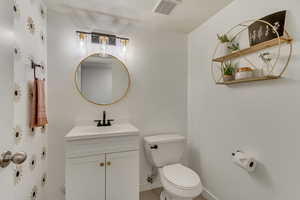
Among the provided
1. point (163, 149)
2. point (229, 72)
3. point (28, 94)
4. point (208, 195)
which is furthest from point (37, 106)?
point (208, 195)

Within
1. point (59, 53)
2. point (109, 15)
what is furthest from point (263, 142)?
point (59, 53)

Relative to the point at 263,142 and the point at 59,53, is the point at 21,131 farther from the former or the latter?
the point at 263,142

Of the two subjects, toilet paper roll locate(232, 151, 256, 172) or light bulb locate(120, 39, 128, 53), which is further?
light bulb locate(120, 39, 128, 53)

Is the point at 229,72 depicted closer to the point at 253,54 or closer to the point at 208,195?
the point at 253,54

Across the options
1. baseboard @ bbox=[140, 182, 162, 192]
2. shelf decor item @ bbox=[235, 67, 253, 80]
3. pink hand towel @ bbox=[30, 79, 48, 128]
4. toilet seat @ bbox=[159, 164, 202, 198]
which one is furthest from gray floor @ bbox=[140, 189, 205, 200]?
shelf decor item @ bbox=[235, 67, 253, 80]

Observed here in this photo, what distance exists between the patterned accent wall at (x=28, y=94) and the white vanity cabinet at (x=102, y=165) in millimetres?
274

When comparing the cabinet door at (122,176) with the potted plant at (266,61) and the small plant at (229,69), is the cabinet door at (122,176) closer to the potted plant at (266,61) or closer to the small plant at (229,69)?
the small plant at (229,69)

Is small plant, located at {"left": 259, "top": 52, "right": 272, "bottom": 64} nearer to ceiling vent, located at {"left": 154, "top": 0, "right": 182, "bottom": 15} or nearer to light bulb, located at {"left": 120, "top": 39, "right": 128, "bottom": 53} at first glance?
ceiling vent, located at {"left": 154, "top": 0, "right": 182, "bottom": 15}

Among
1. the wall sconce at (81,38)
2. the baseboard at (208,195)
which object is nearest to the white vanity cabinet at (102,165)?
the baseboard at (208,195)

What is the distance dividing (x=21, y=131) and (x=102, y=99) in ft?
2.71

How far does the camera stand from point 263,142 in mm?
1170

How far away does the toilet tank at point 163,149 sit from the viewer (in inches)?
66.5

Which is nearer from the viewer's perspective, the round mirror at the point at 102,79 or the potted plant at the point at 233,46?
the potted plant at the point at 233,46

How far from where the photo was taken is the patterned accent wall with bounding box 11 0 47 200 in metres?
1.00
